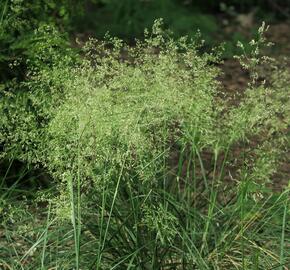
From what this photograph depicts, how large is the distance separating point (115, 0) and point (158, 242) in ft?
17.5

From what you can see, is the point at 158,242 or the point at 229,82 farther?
the point at 229,82

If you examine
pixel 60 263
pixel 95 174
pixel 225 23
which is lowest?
pixel 225 23

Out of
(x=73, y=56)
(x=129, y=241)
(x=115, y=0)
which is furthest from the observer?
(x=115, y=0)

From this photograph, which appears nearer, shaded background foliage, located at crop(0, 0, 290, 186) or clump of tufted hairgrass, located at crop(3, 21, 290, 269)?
clump of tufted hairgrass, located at crop(3, 21, 290, 269)

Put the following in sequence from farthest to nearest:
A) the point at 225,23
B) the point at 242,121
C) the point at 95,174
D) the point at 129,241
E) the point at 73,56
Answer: the point at 225,23
the point at 73,56
the point at 242,121
the point at 129,241
the point at 95,174

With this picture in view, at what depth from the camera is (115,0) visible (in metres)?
8.68

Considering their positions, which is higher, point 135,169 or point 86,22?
point 135,169

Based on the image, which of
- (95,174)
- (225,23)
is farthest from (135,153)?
(225,23)

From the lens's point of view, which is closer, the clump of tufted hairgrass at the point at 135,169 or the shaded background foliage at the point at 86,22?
the clump of tufted hairgrass at the point at 135,169

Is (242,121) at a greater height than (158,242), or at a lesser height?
greater

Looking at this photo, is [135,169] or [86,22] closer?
[135,169]

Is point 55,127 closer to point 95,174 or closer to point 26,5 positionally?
point 95,174

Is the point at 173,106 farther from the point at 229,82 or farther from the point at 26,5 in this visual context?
the point at 229,82

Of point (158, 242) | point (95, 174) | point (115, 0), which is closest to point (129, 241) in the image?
point (158, 242)
